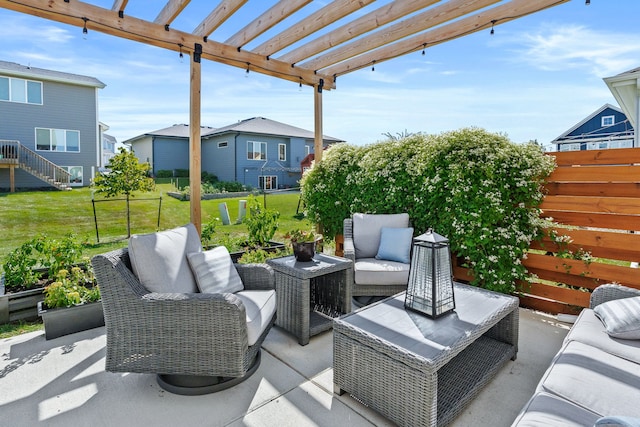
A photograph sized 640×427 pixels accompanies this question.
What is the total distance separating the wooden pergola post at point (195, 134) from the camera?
12.5ft

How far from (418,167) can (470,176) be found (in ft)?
1.95

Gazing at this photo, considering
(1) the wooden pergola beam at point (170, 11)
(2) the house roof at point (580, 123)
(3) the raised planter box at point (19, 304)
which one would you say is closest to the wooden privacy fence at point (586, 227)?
(1) the wooden pergola beam at point (170, 11)

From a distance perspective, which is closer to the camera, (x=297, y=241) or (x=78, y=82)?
(x=297, y=241)

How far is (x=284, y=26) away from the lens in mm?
3836

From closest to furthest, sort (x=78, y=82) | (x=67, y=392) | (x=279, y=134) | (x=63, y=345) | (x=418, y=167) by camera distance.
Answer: (x=67, y=392) → (x=63, y=345) → (x=418, y=167) → (x=78, y=82) → (x=279, y=134)

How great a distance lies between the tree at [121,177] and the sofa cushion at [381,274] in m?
3.86

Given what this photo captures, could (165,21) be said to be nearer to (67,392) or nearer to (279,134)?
(67,392)

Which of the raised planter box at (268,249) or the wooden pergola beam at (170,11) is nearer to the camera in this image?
the wooden pergola beam at (170,11)

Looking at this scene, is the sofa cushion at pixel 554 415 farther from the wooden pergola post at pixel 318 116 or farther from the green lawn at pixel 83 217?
the wooden pergola post at pixel 318 116

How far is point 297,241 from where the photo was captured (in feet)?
9.88

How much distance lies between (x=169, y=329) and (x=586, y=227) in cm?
375

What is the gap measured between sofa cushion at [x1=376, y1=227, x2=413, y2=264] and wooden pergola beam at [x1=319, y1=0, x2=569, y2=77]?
2.23 m

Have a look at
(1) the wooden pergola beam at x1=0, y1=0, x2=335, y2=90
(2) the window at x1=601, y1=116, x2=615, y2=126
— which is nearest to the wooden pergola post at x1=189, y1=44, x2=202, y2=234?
(1) the wooden pergola beam at x1=0, y1=0, x2=335, y2=90

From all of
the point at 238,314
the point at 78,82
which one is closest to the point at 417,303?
the point at 238,314
